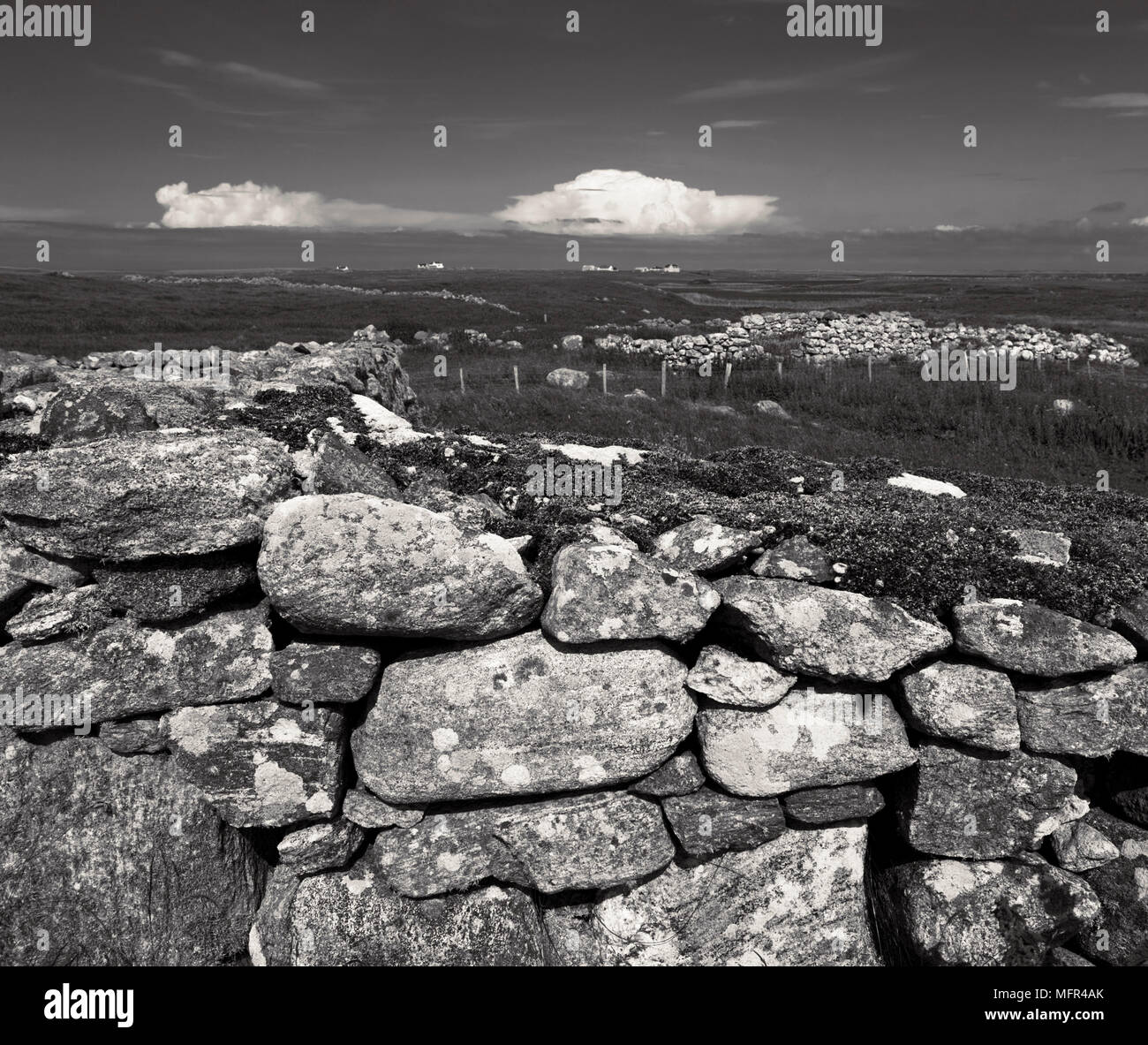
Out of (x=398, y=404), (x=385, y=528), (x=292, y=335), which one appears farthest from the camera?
(x=292, y=335)

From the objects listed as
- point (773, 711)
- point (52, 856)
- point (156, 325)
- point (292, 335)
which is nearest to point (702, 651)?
point (773, 711)

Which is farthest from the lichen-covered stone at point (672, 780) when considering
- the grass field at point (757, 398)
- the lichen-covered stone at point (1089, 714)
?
the grass field at point (757, 398)

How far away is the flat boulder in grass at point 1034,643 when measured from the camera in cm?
491

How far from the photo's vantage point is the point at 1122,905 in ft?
17.6

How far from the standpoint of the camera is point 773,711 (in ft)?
16.8

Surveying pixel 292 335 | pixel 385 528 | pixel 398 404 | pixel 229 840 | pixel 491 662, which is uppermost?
pixel 292 335

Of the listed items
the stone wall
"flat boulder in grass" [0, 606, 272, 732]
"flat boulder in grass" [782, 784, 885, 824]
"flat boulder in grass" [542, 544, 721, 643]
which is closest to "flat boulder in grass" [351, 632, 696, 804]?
the stone wall

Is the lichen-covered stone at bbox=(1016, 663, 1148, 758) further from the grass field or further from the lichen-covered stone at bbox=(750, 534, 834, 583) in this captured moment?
the grass field

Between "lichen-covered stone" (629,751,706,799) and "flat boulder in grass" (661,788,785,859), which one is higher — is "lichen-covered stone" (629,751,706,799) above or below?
above

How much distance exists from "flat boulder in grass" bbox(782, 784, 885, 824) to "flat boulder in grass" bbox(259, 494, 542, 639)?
2.31 meters

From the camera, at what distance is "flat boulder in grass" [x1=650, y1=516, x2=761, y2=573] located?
16.9ft

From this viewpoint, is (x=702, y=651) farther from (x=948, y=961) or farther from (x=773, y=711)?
(x=948, y=961)

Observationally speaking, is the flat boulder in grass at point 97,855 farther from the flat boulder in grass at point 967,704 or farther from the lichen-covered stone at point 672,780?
the flat boulder in grass at point 967,704

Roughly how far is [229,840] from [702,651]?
354 centimetres
